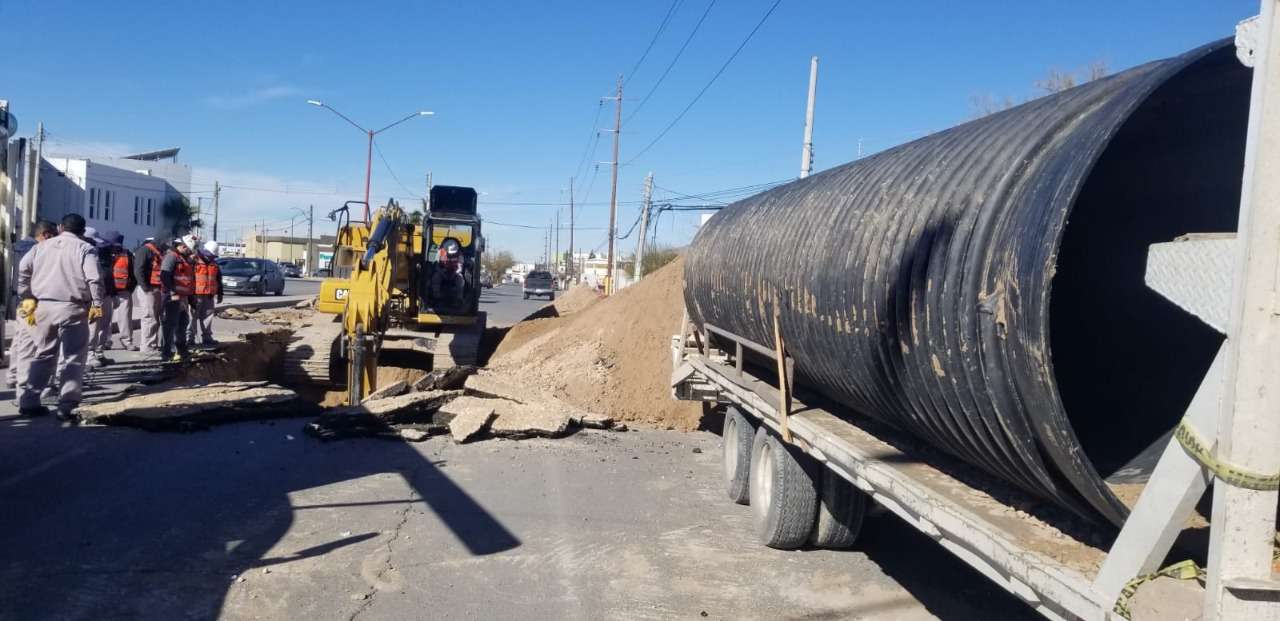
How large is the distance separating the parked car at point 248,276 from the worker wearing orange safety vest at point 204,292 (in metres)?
20.8

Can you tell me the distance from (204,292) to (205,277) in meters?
0.23

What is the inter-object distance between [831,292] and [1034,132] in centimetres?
147

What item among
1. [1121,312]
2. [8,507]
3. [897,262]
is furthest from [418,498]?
[1121,312]

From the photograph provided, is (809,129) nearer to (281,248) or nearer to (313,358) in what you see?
(313,358)

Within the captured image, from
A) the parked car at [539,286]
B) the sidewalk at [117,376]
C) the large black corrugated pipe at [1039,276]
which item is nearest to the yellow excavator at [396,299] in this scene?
the sidewalk at [117,376]

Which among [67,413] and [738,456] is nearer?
[738,456]

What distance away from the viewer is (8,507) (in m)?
6.56

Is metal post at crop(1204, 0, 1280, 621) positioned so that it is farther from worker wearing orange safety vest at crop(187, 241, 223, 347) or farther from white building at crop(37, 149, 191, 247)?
white building at crop(37, 149, 191, 247)

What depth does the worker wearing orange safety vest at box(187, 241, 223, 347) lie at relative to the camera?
14.6 metres

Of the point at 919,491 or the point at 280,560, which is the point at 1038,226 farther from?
the point at 280,560

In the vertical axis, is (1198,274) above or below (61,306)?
above

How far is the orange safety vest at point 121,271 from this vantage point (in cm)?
1359

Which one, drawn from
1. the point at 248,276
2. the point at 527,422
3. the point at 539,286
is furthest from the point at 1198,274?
the point at 539,286

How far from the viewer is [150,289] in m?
14.1
